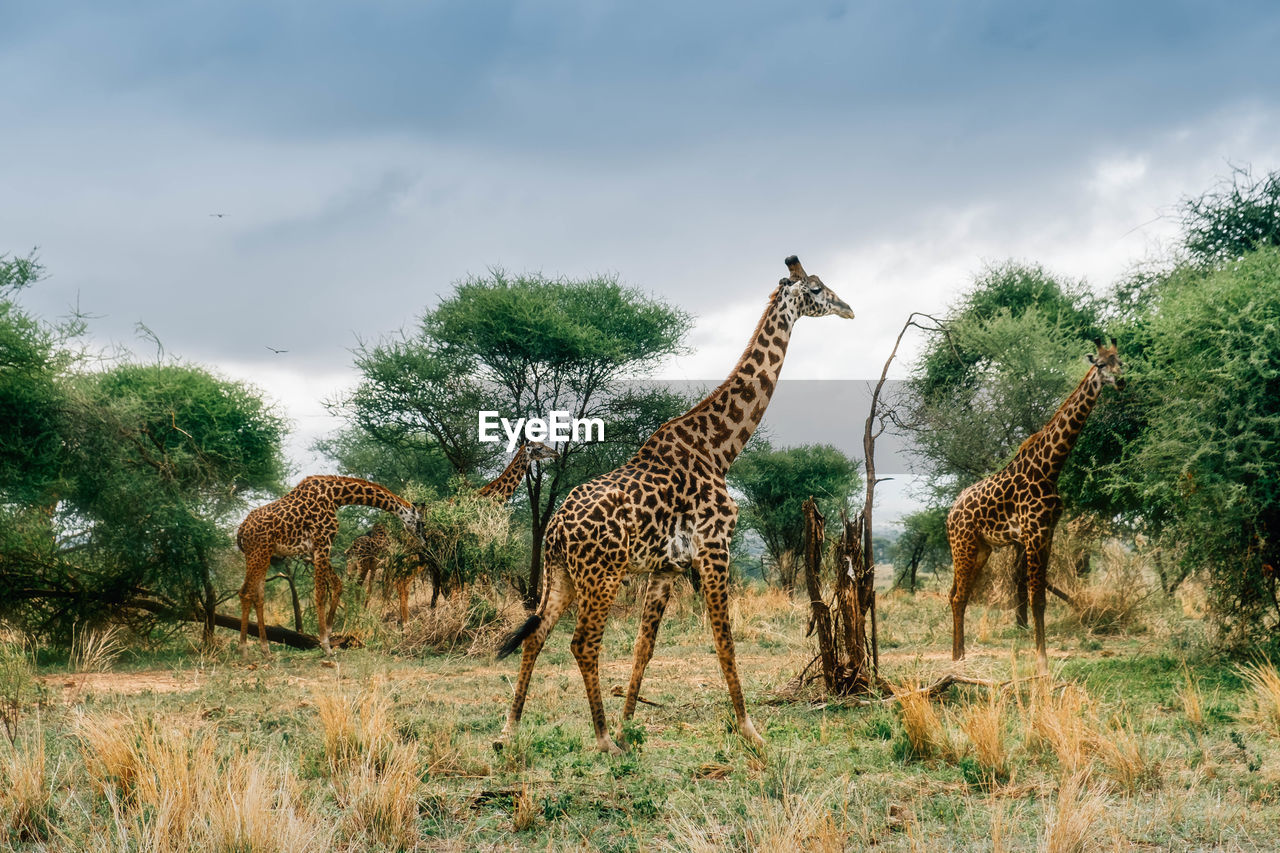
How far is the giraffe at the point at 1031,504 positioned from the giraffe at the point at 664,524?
141 inches

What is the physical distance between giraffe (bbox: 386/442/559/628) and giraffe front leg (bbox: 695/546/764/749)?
26.2 ft

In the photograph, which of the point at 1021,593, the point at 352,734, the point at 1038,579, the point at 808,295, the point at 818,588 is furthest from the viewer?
the point at 1021,593

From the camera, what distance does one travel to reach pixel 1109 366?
9.94m

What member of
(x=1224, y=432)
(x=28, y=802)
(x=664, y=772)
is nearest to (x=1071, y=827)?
(x=664, y=772)

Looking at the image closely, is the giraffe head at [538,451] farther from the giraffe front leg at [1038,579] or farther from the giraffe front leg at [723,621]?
the giraffe front leg at [723,621]

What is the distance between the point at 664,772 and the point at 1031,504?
6.07 m

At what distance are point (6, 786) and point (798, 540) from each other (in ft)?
76.1

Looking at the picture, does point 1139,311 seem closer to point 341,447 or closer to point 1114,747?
point 1114,747

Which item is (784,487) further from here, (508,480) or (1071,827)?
(1071,827)

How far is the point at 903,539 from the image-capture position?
31547 mm

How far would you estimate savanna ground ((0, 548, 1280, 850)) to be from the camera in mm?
4922

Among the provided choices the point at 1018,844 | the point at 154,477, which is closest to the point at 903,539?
the point at 154,477

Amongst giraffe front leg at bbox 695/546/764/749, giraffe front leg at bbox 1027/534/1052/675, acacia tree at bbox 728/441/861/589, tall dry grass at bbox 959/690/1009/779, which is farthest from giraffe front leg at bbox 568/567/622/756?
acacia tree at bbox 728/441/861/589

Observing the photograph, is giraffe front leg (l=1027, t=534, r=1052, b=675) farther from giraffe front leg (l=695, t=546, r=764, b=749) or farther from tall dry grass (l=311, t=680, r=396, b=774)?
tall dry grass (l=311, t=680, r=396, b=774)
